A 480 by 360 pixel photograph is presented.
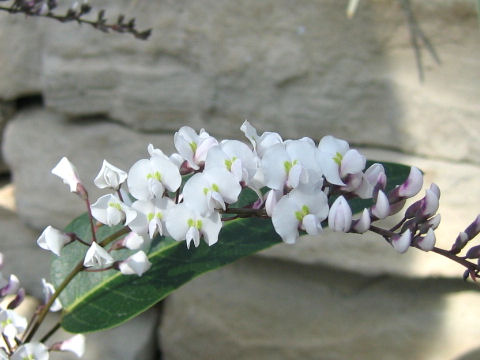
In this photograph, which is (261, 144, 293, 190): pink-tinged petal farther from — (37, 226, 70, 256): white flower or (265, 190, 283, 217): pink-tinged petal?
(37, 226, 70, 256): white flower

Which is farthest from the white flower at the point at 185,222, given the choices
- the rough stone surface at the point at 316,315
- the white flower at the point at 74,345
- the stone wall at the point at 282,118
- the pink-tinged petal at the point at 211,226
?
the rough stone surface at the point at 316,315

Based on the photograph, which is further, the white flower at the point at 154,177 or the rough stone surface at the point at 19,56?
the rough stone surface at the point at 19,56

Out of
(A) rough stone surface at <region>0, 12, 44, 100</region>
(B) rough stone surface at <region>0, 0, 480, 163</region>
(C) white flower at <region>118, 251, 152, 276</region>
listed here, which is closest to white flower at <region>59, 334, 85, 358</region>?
(C) white flower at <region>118, 251, 152, 276</region>

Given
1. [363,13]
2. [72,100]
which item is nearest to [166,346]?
[72,100]

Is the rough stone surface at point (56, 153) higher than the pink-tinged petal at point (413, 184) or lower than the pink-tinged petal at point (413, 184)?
lower

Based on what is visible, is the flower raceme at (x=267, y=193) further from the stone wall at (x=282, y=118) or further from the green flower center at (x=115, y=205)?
the stone wall at (x=282, y=118)

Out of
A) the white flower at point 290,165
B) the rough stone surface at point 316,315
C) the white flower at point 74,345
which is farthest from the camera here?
the rough stone surface at point 316,315

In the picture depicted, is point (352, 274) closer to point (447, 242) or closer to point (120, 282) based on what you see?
point (447, 242)
